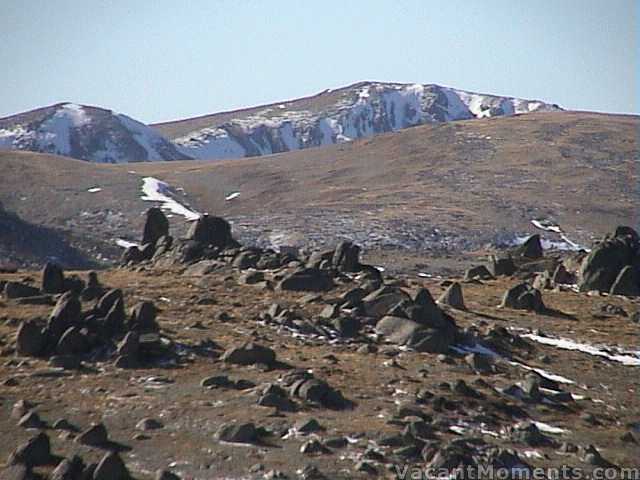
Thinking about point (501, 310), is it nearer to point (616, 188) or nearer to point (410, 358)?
point (410, 358)

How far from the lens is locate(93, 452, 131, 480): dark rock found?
16156 millimetres

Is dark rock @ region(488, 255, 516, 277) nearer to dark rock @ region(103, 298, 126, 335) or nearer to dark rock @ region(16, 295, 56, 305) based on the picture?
dark rock @ region(16, 295, 56, 305)

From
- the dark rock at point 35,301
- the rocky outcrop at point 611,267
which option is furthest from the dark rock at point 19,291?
the rocky outcrop at point 611,267

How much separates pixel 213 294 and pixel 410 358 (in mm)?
7780

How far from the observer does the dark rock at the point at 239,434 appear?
60.1ft

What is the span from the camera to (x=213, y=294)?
1177 inches

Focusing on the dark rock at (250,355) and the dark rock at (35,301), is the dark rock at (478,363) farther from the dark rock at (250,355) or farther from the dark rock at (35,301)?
the dark rock at (35,301)

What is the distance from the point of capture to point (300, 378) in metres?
21.3

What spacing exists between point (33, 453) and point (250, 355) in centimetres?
691

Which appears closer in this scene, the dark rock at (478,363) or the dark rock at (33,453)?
the dark rock at (33,453)

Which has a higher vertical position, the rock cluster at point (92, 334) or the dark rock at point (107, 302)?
the dark rock at point (107, 302)

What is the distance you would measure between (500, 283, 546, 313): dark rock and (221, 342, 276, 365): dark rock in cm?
1261

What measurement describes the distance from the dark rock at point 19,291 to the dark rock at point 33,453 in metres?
11.8

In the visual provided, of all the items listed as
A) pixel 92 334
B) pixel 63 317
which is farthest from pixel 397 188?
pixel 92 334
